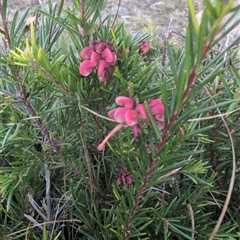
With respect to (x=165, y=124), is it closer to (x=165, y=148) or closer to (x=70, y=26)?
(x=165, y=148)

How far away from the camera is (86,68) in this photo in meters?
0.45

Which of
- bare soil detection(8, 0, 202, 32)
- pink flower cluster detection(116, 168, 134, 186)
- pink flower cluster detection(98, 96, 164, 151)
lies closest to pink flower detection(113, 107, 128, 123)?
pink flower cluster detection(98, 96, 164, 151)

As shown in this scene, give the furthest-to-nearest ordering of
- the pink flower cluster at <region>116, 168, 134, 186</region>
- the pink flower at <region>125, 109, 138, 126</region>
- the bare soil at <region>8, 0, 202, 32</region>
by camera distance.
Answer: the bare soil at <region>8, 0, 202, 32</region>
the pink flower cluster at <region>116, 168, 134, 186</region>
the pink flower at <region>125, 109, 138, 126</region>

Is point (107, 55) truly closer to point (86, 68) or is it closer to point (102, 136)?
point (86, 68)

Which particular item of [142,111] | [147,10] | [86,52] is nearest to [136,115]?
[142,111]

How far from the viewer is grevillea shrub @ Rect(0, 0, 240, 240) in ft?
1.38

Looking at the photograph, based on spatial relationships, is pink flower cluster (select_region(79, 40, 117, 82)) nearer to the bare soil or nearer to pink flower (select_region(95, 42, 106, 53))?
pink flower (select_region(95, 42, 106, 53))

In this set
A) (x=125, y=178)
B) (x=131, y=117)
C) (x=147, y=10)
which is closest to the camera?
(x=131, y=117)

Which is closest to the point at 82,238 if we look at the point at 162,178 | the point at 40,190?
the point at 40,190

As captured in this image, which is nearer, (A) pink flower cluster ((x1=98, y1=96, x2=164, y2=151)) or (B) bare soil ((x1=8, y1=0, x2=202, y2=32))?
(A) pink flower cluster ((x1=98, y1=96, x2=164, y2=151))

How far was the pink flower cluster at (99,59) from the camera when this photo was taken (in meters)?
0.44

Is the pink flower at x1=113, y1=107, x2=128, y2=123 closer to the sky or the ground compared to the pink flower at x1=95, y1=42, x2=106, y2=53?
closer to the ground

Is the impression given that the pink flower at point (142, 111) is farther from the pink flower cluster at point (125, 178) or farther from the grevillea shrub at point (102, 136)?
the pink flower cluster at point (125, 178)

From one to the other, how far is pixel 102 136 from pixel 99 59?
0.17 metres
